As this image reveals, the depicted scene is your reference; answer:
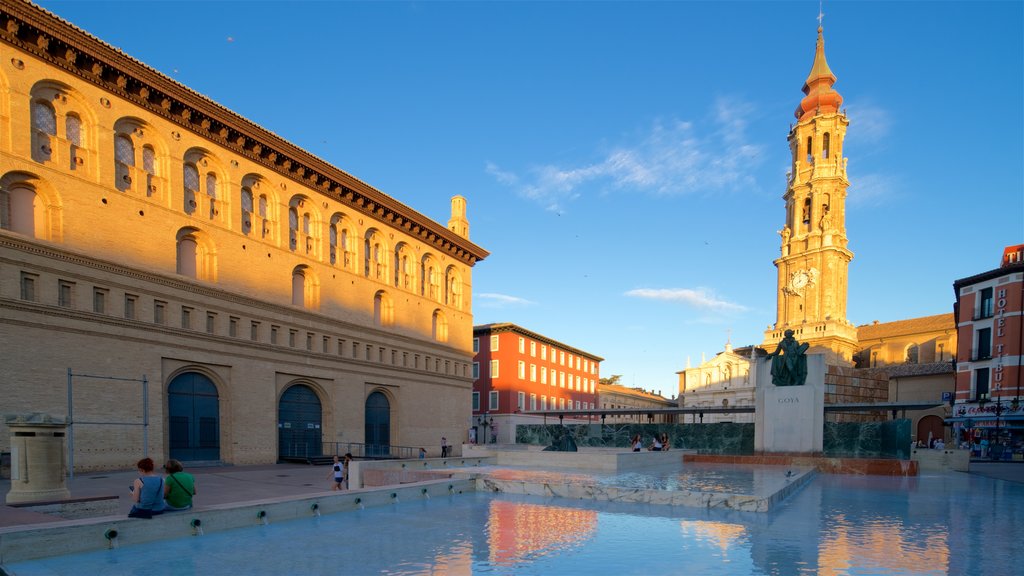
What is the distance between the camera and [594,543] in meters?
9.64

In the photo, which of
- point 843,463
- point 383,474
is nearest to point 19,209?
point 383,474

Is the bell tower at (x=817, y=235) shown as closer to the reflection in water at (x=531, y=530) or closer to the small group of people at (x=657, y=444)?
the small group of people at (x=657, y=444)

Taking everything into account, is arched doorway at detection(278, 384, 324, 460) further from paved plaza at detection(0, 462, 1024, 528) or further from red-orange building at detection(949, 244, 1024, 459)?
red-orange building at detection(949, 244, 1024, 459)

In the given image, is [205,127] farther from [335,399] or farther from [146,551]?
[146,551]

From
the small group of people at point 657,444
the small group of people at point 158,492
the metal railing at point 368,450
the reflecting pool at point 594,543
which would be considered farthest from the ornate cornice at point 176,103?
the small group of people at point 657,444

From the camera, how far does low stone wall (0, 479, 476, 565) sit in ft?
26.4

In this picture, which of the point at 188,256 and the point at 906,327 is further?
the point at 906,327

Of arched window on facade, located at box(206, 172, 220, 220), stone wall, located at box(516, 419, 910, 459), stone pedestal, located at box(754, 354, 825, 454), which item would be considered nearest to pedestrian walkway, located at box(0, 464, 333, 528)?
arched window on facade, located at box(206, 172, 220, 220)

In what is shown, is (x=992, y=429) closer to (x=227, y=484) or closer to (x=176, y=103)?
(x=227, y=484)

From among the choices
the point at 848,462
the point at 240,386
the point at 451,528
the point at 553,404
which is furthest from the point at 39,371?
the point at 553,404

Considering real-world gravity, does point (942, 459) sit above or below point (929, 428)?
above

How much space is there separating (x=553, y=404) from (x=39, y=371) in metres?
56.7

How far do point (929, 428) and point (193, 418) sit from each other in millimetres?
65884

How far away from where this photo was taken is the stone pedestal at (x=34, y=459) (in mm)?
11391
